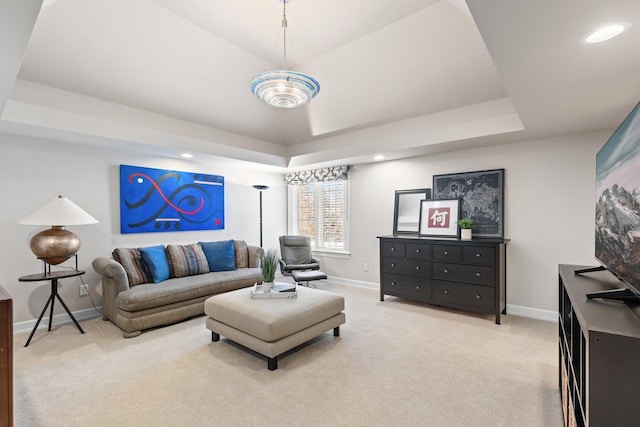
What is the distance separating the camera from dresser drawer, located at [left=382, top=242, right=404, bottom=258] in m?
4.36

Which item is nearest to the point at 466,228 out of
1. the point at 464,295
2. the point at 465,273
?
the point at 465,273

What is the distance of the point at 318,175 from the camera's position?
5.88m

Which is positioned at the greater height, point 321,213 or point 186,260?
point 321,213

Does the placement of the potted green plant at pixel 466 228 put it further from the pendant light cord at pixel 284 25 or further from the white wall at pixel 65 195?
the white wall at pixel 65 195

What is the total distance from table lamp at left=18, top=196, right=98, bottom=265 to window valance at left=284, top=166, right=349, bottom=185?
3.64 metres

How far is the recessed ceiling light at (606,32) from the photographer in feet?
4.88

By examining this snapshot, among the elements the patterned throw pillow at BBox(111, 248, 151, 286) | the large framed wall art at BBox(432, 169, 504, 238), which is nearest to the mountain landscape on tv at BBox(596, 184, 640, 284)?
the large framed wall art at BBox(432, 169, 504, 238)

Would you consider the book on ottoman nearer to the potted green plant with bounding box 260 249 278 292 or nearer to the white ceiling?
the potted green plant with bounding box 260 249 278 292

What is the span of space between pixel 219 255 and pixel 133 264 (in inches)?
45.8

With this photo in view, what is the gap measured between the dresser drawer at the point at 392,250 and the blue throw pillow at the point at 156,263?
3084mm

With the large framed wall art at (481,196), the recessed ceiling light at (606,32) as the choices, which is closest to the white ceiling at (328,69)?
the recessed ceiling light at (606,32)

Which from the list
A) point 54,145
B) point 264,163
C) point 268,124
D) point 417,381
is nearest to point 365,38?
point 268,124

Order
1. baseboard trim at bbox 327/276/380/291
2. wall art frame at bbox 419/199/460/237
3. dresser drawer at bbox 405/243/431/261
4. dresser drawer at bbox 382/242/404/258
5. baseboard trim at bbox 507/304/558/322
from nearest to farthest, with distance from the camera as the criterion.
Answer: baseboard trim at bbox 507/304/558/322
dresser drawer at bbox 405/243/431/261
wall art frame at bbox 419/199/460/237
dresser drawer at bbox 382/242/404/258
baseboard trim at bbox 327/276/380/291

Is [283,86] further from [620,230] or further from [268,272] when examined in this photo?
[620,230]
